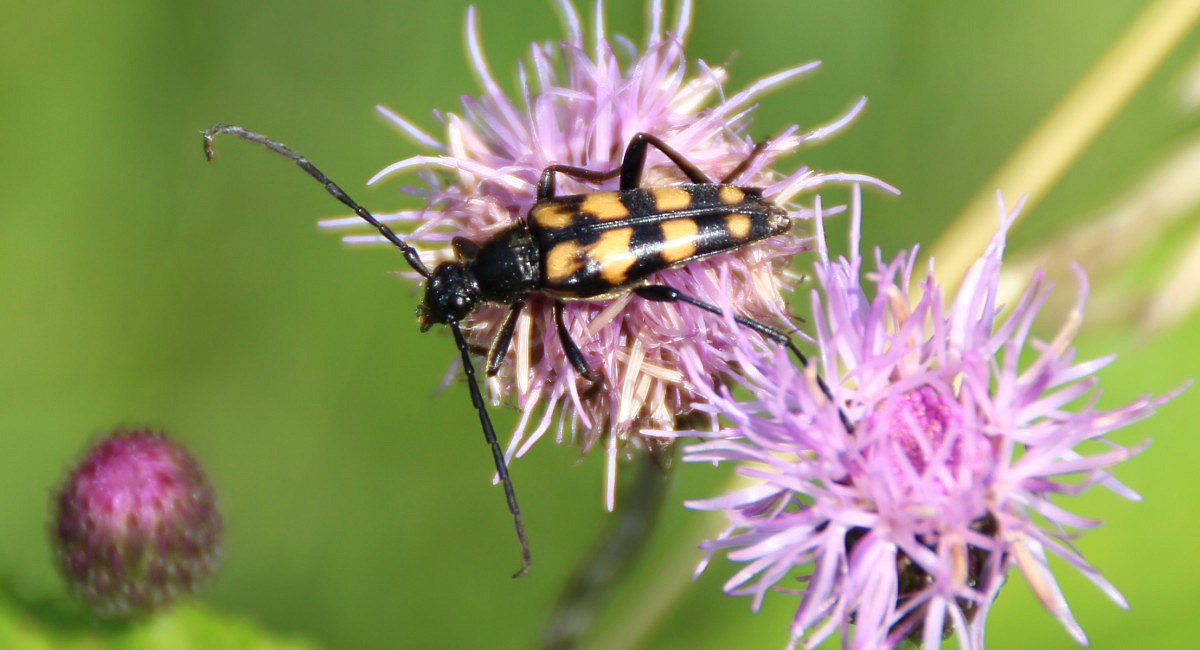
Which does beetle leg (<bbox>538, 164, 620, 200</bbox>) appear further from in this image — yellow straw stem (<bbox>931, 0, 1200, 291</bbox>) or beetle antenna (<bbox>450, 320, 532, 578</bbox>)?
yellow straw stem (<bbox>931, 0, 1200, 291</bbox>)

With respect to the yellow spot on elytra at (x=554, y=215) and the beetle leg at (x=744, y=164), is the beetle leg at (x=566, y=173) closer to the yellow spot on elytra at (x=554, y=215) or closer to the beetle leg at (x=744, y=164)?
the yellow spot on elytra at (x=554, y=215)

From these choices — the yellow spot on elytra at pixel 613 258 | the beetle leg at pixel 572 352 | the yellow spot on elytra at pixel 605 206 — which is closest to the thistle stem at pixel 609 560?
the beetle leg at pixel 572 352

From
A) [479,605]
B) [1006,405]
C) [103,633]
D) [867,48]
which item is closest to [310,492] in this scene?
[479,605]

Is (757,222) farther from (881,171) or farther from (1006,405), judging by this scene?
(881,171)

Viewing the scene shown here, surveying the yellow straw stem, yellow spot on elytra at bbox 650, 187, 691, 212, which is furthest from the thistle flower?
the yellow straw stem

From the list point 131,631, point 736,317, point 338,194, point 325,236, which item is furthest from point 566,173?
point 325,236

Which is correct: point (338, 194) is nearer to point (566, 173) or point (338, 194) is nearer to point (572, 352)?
point (566, 173)
